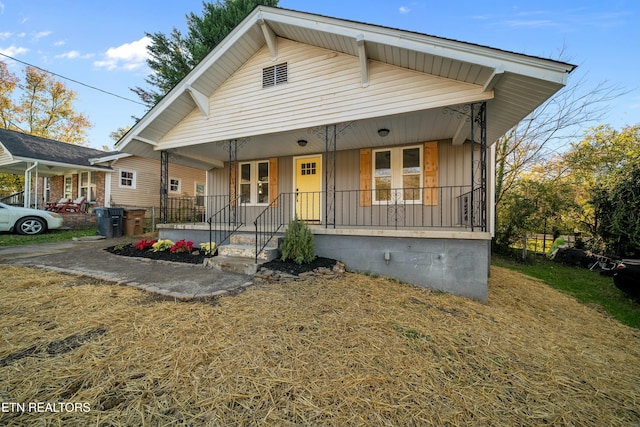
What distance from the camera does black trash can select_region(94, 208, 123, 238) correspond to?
959 centimetres

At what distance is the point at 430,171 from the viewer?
680 cm

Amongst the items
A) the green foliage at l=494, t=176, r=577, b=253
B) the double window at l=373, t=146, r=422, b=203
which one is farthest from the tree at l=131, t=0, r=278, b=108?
the green foliage at l=494, t=176, r=577, b=253

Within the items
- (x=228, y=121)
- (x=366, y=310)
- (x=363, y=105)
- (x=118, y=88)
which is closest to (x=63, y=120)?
(x=118, y=88)

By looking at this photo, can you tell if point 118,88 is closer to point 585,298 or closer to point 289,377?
point 289,377

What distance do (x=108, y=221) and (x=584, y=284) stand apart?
1539 cm

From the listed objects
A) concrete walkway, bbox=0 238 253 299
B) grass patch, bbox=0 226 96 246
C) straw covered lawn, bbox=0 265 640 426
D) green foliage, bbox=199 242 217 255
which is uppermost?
green foliage, bbox=199 242 217 255

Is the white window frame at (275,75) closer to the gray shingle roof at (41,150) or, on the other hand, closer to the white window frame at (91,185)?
the gray shingle roof at (41,150)

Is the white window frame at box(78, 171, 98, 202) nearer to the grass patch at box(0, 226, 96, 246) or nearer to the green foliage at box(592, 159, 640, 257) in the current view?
the grass patch at box(0, 226, 96, 246)

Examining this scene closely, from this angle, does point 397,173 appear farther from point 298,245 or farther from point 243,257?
point 243,257

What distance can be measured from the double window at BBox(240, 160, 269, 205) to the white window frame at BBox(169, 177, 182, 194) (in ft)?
29.4

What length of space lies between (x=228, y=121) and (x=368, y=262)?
5163 mm

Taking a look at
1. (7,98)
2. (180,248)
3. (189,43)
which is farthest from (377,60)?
(7,98)

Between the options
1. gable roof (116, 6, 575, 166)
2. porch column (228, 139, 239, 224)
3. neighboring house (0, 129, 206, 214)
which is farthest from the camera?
neighboring house (0, 129, 206, 214)

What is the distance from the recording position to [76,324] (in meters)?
2.56
